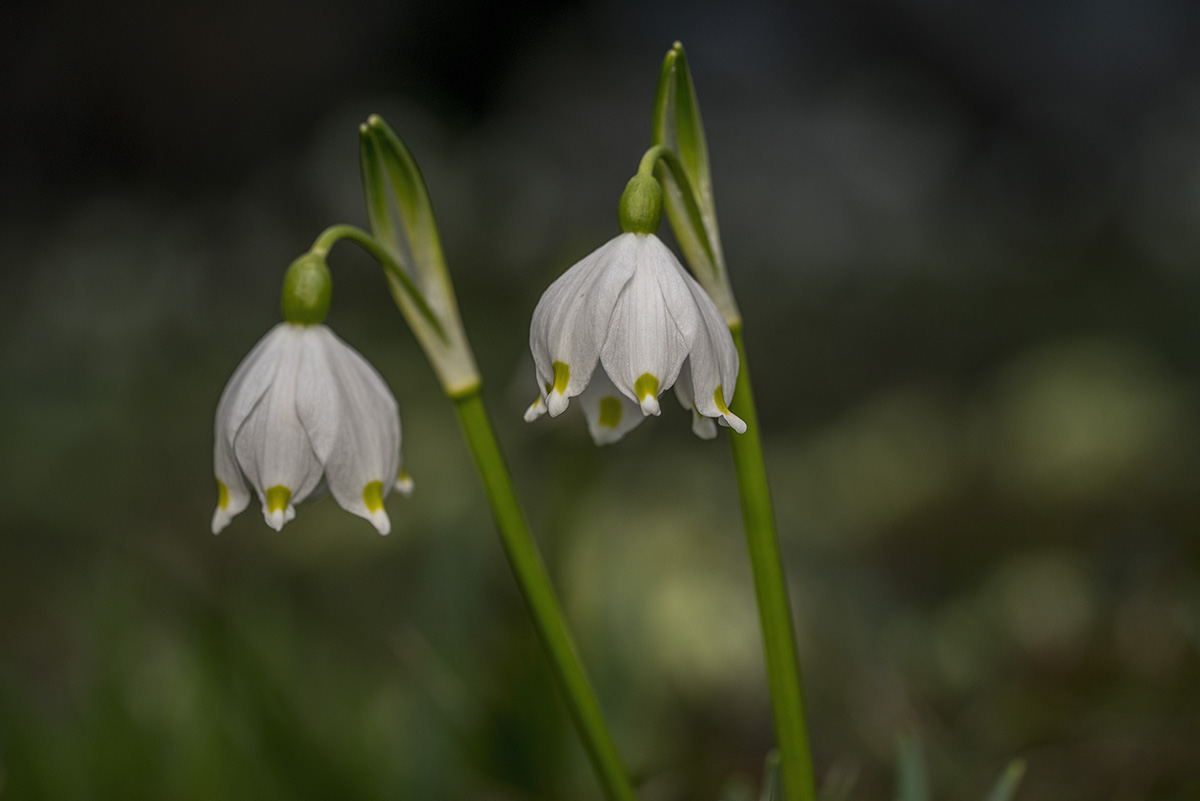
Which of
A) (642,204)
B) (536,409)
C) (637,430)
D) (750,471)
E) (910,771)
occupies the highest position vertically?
(642,204)

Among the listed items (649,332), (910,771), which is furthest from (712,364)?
(910,771)

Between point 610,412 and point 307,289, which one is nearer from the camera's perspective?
point 307,289

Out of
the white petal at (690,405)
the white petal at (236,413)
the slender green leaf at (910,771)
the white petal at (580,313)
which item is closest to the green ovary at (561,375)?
the white petal at (580,313)

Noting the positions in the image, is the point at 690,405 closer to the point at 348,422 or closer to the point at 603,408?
the point at 603,408

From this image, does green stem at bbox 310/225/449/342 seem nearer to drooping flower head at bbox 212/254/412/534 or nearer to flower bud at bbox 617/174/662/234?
drooping flower head at bbox 212/254/412/534

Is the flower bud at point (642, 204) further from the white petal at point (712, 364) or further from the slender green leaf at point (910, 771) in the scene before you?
the slender green leaf at point (910, 771)

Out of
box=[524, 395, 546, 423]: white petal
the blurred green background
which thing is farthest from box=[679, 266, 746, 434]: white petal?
the blurred green background
